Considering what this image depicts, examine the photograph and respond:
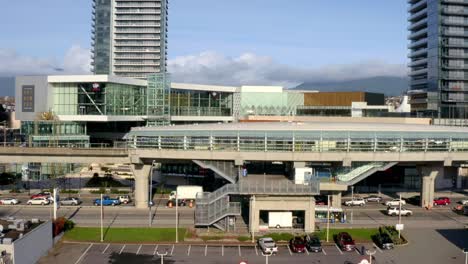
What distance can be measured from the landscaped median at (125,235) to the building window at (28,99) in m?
51.1

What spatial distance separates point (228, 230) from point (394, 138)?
2503cm

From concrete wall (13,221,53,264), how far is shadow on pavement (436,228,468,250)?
40592 mm

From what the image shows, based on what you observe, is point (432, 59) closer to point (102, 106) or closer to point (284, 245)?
point (102, 106)

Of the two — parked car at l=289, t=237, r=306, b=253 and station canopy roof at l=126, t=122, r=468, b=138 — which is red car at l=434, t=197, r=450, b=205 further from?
parked car at l=289, t=237, r=306, b=253

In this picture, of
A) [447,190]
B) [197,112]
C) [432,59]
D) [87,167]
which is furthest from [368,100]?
[87,167]

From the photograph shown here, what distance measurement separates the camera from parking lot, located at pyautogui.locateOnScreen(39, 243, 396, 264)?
155ft

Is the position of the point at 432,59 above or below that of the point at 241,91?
above

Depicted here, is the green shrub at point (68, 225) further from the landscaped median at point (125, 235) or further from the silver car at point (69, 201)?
the silver car at point (69, 201)

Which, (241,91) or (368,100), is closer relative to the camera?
(241,91)

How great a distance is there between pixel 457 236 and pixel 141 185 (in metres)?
39.7

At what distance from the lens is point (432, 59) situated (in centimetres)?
15150

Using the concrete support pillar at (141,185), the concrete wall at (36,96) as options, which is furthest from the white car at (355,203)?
the concrete wall at (36,96)

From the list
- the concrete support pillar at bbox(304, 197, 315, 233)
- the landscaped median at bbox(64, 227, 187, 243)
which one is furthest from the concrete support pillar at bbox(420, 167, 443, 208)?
the landscaped median at bbox(64, 227, 187, 243)

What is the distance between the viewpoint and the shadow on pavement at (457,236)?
53.5 metres
